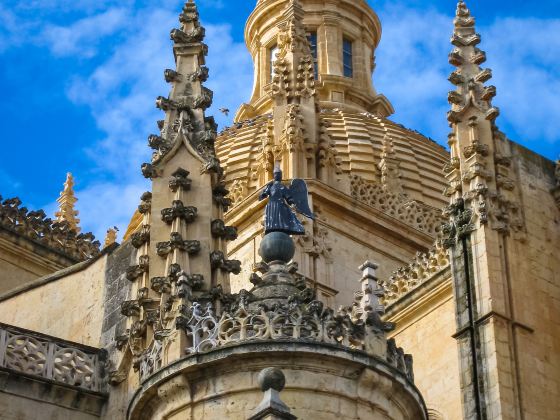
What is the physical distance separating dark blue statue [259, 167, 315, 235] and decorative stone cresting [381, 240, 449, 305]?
6.26 meters

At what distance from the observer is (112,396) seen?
63.9 ft

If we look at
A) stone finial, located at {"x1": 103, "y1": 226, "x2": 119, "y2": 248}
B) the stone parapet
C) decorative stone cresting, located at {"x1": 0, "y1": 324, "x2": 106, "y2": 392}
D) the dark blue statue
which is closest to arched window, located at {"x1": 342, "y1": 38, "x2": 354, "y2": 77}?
stone finial, located at {"x1": 103, "y1": 226, "x2": 119, "y2": 248}

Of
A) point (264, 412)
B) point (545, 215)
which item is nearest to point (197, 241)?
point (264, 412)

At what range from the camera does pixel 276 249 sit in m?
A: 18.7

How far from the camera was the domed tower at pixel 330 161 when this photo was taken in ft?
112

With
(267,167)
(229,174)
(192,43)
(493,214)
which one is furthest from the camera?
(229,174)

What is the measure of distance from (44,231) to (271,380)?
14.6 meters

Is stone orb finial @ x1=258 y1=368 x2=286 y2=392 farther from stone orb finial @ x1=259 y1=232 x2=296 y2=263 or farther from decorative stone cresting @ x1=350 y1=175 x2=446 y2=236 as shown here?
decorative stone cresting @ x1=350 y1=175 x2=446 y2=236

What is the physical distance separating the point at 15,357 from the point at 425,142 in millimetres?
30143

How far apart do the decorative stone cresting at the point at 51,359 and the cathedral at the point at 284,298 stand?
2 centimetres

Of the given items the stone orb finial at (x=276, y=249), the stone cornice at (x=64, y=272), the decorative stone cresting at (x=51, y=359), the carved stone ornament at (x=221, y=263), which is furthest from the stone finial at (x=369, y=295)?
the stone cornice at (x=64, y=272)

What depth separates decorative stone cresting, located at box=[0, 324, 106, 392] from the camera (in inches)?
765

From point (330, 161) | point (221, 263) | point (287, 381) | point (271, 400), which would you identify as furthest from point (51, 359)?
point (330, 161)

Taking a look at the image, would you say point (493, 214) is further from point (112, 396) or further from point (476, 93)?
point (112, 396)
